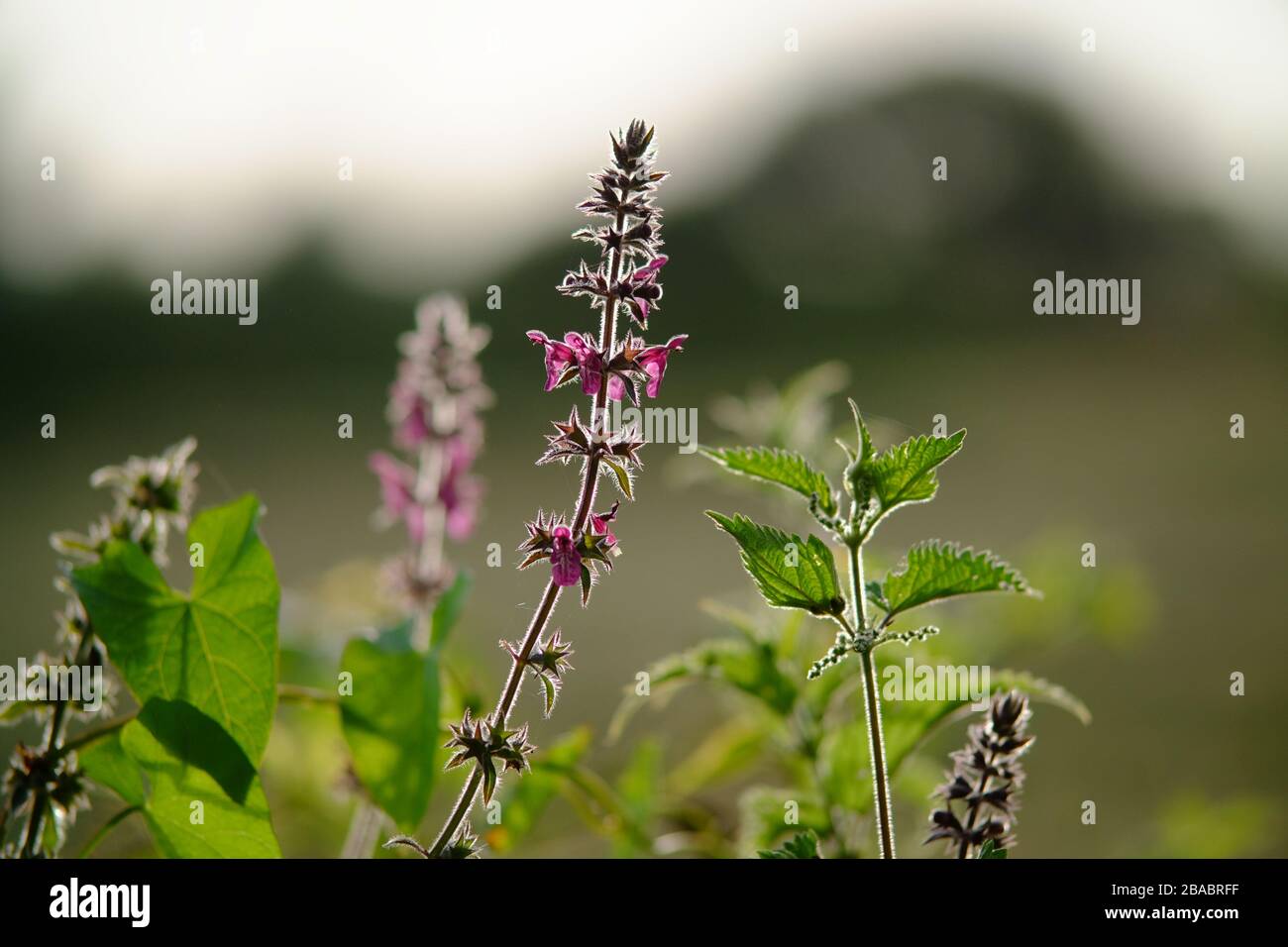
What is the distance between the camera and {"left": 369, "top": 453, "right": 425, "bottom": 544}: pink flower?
2.48ft

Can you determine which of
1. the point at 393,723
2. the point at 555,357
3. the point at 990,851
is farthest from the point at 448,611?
the point at 990,851

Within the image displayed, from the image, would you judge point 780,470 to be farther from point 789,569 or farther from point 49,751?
point 49,751

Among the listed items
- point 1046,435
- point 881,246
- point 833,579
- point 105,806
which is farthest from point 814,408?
point 881,246

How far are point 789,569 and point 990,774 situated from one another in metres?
0.11

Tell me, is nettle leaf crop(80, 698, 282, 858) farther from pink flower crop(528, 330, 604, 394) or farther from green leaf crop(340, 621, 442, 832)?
pink flower crop(528, 330, 604, 394)

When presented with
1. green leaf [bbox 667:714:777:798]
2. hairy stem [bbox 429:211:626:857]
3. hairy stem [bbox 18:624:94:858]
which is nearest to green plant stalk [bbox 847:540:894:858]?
hairy stem [bbox 429:211:626:857]

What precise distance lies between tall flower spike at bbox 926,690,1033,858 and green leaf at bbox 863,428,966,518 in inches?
3.4

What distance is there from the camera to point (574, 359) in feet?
1.32

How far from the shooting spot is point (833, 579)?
0.40m

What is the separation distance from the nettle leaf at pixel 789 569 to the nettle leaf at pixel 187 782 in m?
0.23

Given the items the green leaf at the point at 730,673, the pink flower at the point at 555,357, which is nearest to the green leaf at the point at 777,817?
the green leaf at the point at 730,673

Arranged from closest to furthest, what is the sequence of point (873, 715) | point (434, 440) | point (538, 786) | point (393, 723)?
point (873, 715) → point (393, 723) → point (538, 786) → point (434, 440)
